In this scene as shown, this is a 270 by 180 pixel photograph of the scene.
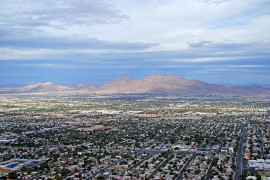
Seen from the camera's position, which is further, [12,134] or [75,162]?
[12,134]

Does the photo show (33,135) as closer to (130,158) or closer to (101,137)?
(101,137)

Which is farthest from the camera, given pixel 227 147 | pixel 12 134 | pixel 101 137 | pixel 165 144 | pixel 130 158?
pixel 12 134

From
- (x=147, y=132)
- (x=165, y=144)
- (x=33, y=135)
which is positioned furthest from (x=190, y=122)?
(x=33, y=135)

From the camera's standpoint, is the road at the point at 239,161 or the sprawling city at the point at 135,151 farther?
the sprawling city at the point at 135,151

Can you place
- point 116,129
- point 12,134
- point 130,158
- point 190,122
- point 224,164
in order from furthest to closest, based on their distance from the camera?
point 190,122 → point 116,129 → point 12,134 → point 130,158 → point 224,164

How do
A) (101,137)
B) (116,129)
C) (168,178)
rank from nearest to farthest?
1. (168,178)
2. (101,137)
3. (116,129)

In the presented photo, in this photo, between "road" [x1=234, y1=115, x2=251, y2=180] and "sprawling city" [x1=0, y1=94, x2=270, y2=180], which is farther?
"sprawling city" [x1=0, y1=94, x2=270, y2=180]

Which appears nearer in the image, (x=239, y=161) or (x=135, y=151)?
(x=239, y=161)

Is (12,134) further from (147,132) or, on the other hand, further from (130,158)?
(130,158)

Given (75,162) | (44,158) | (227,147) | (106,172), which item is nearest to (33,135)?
(44,158)
